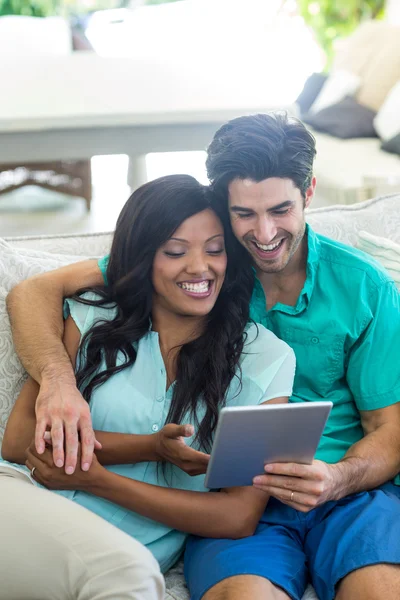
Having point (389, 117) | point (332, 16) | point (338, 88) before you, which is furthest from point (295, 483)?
point (332, 16)

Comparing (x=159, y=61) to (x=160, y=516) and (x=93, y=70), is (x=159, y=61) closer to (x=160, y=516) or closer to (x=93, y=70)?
(x=93, y=70)

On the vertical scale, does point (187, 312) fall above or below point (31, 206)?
above

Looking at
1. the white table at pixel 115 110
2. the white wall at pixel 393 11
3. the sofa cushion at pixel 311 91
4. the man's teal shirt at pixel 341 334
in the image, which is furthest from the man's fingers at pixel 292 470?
the white wall at pixel 393 11

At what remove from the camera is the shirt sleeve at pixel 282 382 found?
1.53m

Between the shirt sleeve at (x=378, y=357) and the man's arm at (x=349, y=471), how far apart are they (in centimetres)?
3

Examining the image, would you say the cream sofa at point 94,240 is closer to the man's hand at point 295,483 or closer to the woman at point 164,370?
the woman at point 164,370

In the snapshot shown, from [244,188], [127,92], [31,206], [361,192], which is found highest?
[244,188]

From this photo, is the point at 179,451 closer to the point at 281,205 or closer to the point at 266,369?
the point at 266,369

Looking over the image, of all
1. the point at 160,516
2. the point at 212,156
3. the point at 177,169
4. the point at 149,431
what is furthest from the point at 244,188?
the point at 177,169

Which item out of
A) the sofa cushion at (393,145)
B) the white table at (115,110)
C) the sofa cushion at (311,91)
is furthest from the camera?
the sofa cushion at (311,91)

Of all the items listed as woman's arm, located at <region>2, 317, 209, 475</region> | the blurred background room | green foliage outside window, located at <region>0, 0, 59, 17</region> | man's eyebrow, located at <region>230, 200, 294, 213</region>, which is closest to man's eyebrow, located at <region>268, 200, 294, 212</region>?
man's eyebrow, located at <region>230, 200, 294, 213</region>

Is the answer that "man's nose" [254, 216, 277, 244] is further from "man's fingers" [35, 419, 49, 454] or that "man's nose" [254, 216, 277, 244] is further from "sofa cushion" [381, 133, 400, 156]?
"sofa cushion" [381, 133, 400, 156]

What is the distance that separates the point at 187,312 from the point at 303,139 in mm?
413

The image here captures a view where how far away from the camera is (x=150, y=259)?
1666mm
